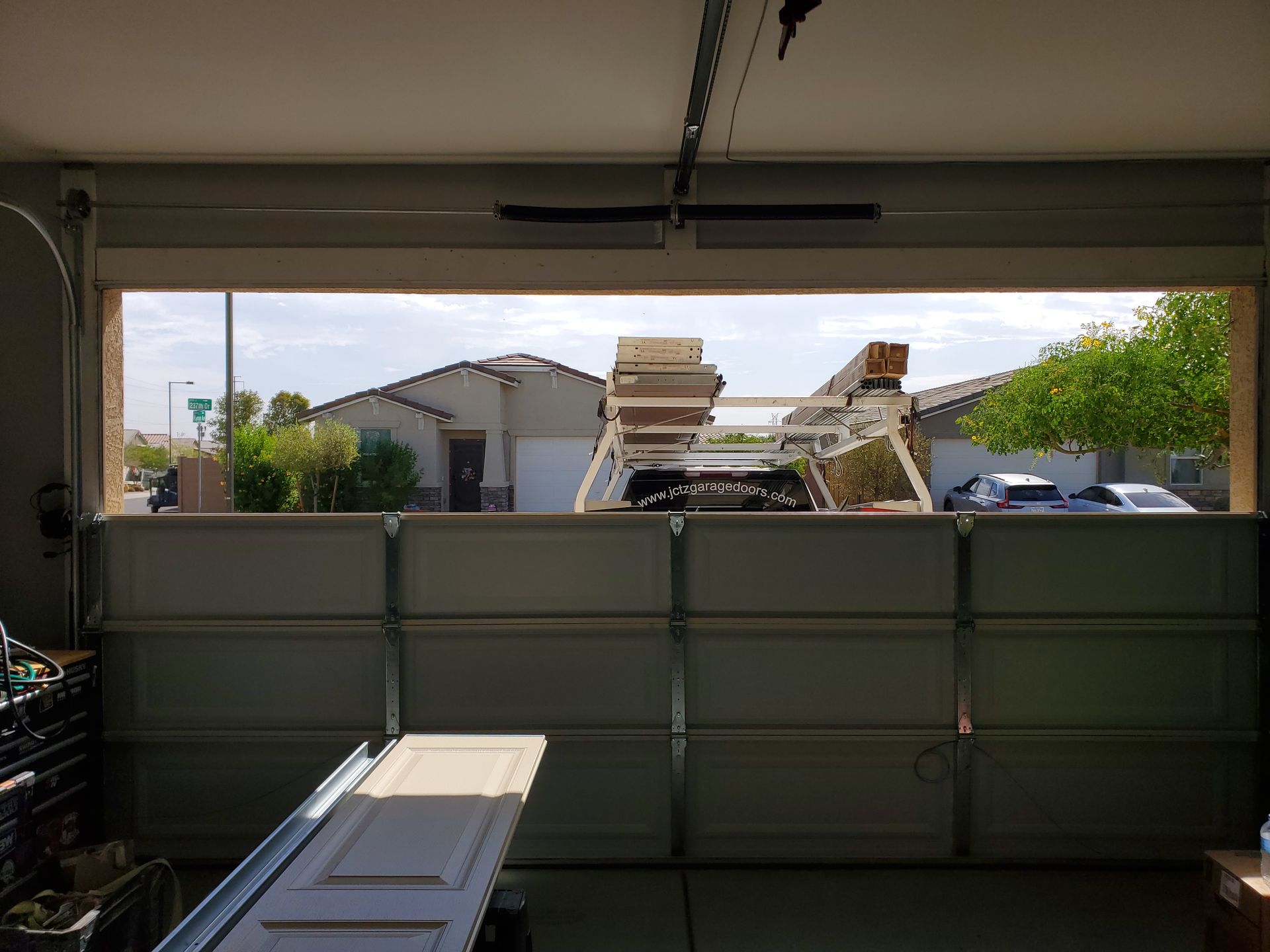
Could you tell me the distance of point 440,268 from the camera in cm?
382

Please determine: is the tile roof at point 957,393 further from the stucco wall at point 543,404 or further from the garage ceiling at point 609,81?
the garage ceiling at point 609,81

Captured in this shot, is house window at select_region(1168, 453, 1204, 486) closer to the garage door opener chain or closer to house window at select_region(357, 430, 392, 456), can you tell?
the garage door opener chain

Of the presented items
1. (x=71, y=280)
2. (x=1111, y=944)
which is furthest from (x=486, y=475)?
(x=1111, y=944)

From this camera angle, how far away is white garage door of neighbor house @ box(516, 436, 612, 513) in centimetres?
1922

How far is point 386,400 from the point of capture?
74.9 feet

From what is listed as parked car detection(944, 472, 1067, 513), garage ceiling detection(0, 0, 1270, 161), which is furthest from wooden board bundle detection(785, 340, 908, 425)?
parked car detection(944, 472, 1067, 513)

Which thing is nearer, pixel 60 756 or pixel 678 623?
pixel 60 756

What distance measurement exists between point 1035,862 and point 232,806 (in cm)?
377

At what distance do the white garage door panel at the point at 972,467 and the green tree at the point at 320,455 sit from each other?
53.4 ft

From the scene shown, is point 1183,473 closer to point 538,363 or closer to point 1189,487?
point 1189,487

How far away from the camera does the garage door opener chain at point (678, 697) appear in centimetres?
359

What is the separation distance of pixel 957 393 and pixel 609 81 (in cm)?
2095

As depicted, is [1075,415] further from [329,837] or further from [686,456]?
[329,837]

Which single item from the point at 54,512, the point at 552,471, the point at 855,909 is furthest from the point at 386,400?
the point at 855,909
